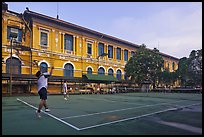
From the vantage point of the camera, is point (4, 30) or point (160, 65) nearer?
point (4, 30)

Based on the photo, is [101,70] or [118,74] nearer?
[101,70]

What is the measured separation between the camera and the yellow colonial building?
2964 cm

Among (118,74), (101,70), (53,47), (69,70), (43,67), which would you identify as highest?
(53,47)

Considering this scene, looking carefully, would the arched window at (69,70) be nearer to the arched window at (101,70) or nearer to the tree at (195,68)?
the arched window at (101,70)

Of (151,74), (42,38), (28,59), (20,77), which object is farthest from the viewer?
(151,74)

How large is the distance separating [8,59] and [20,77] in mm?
5119

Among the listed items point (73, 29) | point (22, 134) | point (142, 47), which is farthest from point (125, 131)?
point (142, 47)

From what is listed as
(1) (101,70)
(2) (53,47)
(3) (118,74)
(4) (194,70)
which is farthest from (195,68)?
(2) (53,47)

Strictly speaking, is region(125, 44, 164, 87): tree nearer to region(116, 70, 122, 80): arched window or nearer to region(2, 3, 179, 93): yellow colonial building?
region(116, 70, 122, 80): arched window

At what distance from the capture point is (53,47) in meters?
34.4

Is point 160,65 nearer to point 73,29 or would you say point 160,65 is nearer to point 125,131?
point 73,29

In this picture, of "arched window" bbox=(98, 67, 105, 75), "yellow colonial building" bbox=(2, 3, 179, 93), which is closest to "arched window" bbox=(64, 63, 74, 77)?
"yellow colonial building" bbox=(2, 3, 179, 93)

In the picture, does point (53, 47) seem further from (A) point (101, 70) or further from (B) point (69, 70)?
(A) point (101, 70)

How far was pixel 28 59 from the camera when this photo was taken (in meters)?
31.1
